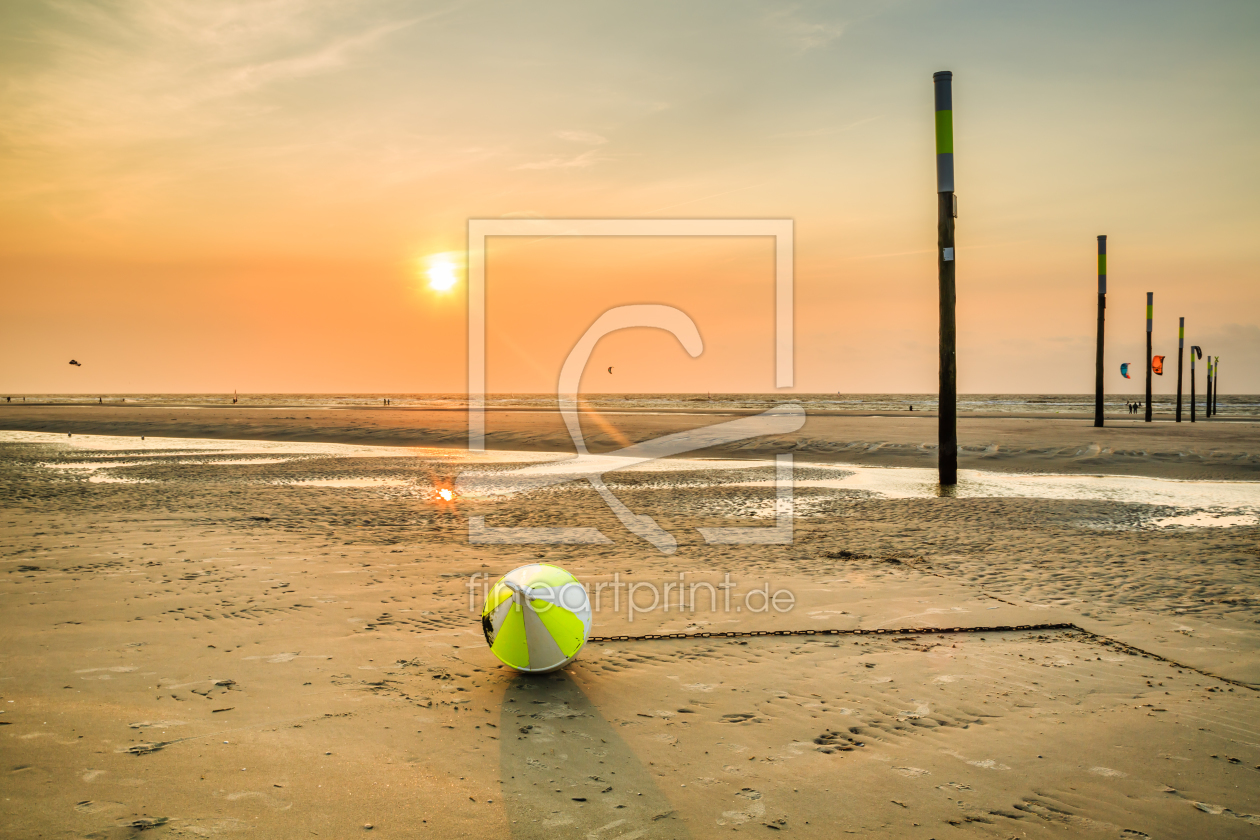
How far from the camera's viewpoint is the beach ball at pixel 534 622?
17.1ft

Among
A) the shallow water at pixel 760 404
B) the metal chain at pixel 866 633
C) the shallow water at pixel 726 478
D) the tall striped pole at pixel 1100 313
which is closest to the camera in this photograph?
the metal chain at pixel 866 633

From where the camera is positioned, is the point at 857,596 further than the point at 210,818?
Yes

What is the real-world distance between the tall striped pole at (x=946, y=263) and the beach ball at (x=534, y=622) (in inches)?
473

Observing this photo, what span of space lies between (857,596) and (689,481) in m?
9.57

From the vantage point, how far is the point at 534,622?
5.19 m

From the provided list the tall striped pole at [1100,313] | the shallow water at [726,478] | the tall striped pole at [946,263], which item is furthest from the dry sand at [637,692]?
the tall striped pole at [1100,313]

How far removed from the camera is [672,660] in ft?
18.8

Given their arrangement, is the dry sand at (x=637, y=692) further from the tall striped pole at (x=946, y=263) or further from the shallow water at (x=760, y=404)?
the shallow water at (x=760, y=404)

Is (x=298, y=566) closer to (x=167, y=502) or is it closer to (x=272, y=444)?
(x=167, y=502)

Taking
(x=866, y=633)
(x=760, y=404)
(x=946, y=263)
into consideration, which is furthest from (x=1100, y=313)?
(x=760, y=404)

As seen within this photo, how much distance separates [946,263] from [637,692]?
40.3 feet

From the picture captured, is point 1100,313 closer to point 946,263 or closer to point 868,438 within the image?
point 868,438

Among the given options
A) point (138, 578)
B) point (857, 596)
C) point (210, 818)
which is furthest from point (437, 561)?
point (210, 818)

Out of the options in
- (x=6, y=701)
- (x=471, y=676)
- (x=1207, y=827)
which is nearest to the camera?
(x=1207, y=827)
